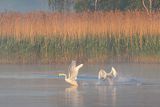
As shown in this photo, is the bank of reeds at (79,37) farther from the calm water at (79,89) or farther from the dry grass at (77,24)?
the calm water at (79,89)

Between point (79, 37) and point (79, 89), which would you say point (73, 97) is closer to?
point (79, 89)

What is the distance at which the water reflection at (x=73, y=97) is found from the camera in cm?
1482

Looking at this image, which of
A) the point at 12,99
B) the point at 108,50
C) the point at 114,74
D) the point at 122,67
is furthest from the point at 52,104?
the point at 108,50

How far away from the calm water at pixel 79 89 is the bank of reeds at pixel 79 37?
259cm

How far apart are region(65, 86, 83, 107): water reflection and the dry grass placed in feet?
29.5

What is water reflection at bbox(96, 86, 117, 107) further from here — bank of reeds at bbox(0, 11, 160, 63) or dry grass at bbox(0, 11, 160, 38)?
dry grass at bbox(0, 11, 160, 38)

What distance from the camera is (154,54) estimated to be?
2612 cm

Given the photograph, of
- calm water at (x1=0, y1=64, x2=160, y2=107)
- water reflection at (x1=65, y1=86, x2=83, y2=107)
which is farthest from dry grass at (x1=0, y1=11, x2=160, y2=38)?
water reflection at (x1=65, y1=86, x2=83, y2=107)

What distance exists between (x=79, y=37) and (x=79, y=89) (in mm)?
9372

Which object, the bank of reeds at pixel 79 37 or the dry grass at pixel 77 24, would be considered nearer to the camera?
the bank of reeds at pixel 79 37

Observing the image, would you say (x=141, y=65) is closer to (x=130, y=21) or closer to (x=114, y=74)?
(x=130, y=21)

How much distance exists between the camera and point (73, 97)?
1587 cm

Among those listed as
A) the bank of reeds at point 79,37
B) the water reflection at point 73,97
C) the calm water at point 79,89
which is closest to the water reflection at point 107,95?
the calm water at point 79,89

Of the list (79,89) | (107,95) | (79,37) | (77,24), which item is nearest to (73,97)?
(107,95)
